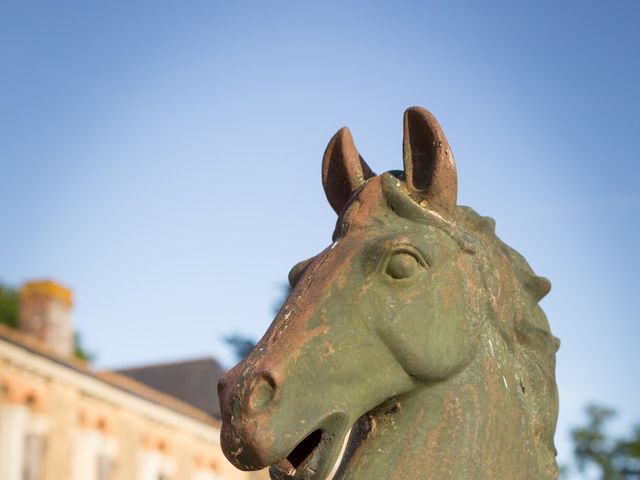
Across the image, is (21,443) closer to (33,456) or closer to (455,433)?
(33,456)

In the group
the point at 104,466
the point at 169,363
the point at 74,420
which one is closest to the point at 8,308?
the point at 169,363

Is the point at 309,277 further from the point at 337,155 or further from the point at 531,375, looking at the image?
the point at 531,375

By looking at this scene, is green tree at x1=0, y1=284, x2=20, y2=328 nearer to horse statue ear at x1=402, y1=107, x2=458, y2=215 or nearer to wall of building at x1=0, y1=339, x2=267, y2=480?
wall of building at x1=0, y1=339, x2=267, y2=480

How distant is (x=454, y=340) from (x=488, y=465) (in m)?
0.29

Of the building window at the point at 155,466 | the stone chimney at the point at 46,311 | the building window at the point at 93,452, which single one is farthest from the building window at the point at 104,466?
the stone chimney at the point at 46,311

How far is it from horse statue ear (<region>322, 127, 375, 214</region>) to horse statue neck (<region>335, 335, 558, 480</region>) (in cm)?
53

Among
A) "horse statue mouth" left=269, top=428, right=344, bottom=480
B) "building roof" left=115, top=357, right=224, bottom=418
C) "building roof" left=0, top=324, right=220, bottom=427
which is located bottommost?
"building roof" left=115, top=357, right=224, bottom=418

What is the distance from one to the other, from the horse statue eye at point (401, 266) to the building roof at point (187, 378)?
27.9m

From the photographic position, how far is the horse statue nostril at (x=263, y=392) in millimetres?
2008

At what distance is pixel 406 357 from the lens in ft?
7.04

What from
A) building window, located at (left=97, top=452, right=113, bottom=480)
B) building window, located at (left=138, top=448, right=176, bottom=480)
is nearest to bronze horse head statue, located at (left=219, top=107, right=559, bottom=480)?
building window, located at (left=97, top=452, right=113, bottom=480)

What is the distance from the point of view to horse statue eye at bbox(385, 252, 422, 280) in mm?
2184

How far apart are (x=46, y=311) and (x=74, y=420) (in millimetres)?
3441

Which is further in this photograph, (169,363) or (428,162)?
(169,363)
